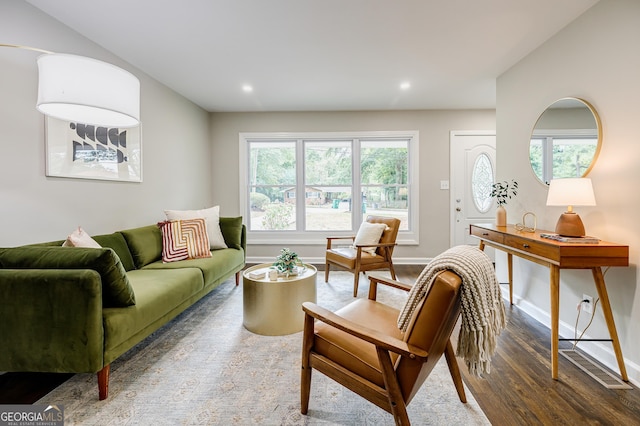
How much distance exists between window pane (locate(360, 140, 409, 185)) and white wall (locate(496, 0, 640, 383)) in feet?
6.70

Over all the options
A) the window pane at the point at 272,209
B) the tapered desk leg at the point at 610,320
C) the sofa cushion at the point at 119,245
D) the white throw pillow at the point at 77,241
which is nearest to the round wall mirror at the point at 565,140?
the tapered desk leg at the point at 610,320

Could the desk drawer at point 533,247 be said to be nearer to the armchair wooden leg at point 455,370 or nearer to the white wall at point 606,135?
the white wall at point 606,135

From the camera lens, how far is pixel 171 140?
12.1ft

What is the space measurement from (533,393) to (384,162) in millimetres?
3529

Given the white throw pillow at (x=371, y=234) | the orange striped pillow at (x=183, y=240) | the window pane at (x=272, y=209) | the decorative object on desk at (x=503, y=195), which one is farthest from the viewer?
the window pane at (x=272, y=209)

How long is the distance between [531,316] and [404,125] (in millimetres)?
3059

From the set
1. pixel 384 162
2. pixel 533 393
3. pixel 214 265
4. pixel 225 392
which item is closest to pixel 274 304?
pixel 225 392

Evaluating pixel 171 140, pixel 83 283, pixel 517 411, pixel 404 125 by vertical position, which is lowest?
pixel 517 411

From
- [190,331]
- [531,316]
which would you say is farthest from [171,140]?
A: [531,316]

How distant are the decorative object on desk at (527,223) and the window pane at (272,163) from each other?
3.14 m

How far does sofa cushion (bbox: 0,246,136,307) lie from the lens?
154 cm

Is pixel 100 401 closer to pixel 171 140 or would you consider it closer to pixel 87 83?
pixel 87 83

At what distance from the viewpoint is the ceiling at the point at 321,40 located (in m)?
2.06

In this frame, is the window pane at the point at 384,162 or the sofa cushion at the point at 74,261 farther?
the window pane at the point at 384,162
